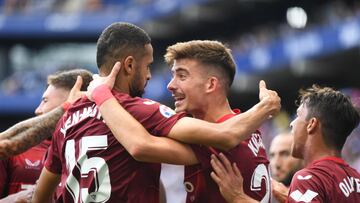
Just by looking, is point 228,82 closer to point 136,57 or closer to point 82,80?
point 136,57

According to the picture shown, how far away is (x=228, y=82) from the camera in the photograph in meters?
5.45

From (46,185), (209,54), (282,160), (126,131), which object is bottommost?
(282,160)

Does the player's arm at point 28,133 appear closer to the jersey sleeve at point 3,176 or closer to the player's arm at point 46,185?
the player's arm at point 46,185

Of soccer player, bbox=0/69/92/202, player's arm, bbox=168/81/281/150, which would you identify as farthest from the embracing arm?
soccer player, bbox=0/69/92/202

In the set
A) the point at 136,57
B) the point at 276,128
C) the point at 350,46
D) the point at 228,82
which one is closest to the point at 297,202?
the point at 228,82

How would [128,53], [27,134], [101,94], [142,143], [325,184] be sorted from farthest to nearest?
1. [27,134]
2. [128,53]
3. [101,94]
4. [325,184]
5. [142,143]

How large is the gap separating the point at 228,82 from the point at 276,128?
11070 mm

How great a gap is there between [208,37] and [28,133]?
Result: 23208 millimetres

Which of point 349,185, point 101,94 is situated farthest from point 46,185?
point 349,185

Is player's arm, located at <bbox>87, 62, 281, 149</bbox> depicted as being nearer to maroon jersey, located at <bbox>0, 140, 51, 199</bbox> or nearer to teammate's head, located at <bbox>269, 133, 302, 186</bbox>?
maroon jersey, located at <bbox>0, 140, 51, 199</bbox>

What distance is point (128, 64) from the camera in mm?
5191

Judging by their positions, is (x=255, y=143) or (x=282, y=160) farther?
(x=282, y=160)

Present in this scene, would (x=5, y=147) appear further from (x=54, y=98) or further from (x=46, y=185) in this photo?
(x=54, y=98)

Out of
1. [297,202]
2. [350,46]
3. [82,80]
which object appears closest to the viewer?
[297,202]
